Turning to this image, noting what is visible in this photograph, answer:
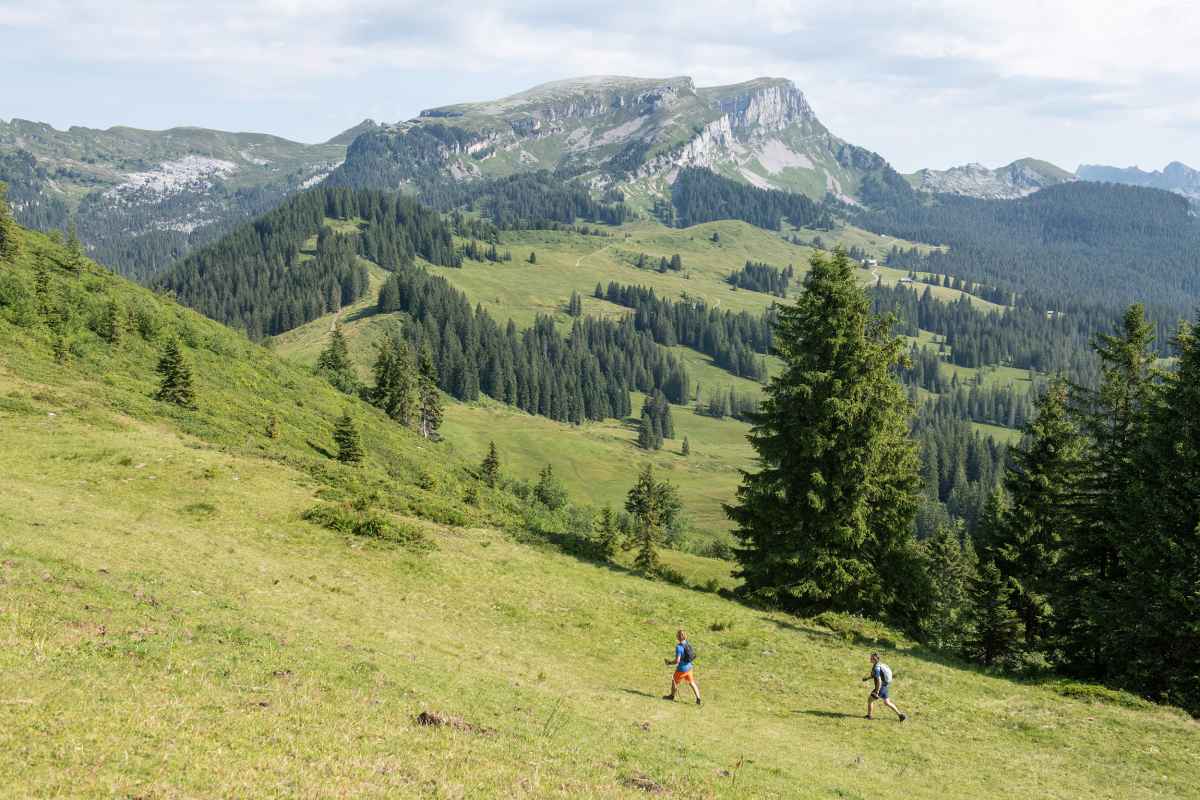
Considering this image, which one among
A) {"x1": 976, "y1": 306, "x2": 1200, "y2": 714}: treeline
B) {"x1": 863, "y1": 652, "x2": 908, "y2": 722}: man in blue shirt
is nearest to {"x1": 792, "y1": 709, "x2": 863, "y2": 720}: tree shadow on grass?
{"x1": 863, "y1": 652, "x2": 908, "y2": 722}: man in blue shirt

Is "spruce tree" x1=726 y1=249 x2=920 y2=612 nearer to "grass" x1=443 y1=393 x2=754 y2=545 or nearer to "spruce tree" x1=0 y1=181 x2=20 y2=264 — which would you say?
"spruce tree" x1=0 y1=181 x2=20 y2=264

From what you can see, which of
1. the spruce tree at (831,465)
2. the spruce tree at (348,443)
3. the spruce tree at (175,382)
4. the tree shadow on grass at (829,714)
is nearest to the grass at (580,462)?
the spruce tree at (348,443)

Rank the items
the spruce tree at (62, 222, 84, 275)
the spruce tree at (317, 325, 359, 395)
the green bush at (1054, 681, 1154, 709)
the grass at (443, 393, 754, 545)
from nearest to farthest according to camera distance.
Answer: the green bush at (1054, 681, 1154, 709) → the spruce tree at (62, 222, 84, 275) → the spruce tree at (317, 325, 359, 395) → the grass at (443, 393, 754, 545)

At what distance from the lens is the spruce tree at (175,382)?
5362 centimetres

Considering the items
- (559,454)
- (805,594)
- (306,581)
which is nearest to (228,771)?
(306,581)

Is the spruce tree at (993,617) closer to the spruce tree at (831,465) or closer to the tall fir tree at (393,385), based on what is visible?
the spruce tree at (831,465)

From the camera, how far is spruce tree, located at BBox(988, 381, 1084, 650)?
133 ft

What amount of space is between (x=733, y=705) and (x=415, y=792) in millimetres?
15756

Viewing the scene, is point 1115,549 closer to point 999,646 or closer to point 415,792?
point 999,646

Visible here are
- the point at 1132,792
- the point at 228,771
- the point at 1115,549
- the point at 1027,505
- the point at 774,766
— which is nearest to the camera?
the point at 228,771

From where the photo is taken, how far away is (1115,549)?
117 ft

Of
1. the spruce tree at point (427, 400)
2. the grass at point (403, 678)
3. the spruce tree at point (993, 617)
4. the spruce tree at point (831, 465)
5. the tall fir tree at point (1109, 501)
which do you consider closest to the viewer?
the grass at point (403, 678)

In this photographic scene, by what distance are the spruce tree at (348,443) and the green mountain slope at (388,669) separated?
13.2 meters

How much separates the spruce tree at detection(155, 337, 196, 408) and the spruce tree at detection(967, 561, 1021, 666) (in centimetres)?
5590
